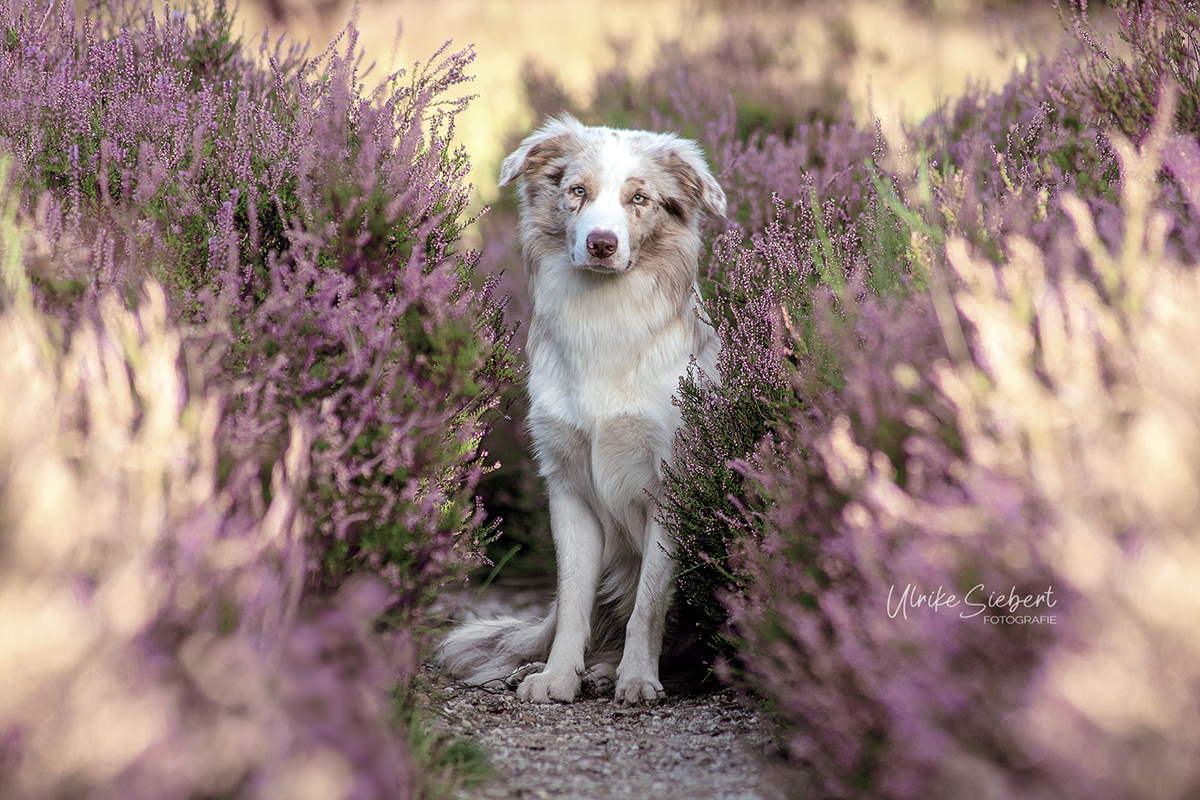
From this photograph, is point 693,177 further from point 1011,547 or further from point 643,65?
point 643,65

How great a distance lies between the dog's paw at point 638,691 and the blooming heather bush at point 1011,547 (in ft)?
3.32

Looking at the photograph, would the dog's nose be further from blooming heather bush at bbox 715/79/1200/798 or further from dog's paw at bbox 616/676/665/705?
dog's paw at bbox 616/676/665/705

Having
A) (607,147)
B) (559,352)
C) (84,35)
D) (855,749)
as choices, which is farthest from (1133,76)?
(84,35)

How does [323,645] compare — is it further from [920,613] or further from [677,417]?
[677,417]

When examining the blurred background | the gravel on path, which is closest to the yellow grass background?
the blurred background

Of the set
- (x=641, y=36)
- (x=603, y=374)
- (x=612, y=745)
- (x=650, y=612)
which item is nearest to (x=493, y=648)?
(x=650, y=612)

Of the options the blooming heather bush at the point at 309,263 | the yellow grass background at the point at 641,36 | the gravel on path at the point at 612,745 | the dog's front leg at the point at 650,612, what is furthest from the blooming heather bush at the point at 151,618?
the yellow grass background at the point at 641,36

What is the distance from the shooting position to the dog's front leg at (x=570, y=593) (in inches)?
132

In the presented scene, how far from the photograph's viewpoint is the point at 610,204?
141 inches

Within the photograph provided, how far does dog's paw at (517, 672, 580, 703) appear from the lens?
3318mm

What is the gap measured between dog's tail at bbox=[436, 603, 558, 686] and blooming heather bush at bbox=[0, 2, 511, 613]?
0.93 metres

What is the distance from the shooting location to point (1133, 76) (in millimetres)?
3074

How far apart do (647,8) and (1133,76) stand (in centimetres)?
1114

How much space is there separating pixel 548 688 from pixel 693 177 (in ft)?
6.65
